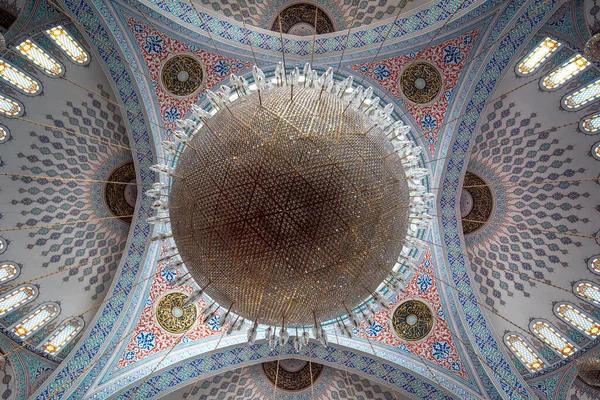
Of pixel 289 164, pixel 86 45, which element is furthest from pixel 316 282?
pixel 86 45

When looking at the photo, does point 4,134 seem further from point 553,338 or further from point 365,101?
point 553,338

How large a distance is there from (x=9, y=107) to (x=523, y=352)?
7.46 meters

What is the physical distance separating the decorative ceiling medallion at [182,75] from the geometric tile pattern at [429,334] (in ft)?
13.2

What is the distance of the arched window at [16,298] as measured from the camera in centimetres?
448

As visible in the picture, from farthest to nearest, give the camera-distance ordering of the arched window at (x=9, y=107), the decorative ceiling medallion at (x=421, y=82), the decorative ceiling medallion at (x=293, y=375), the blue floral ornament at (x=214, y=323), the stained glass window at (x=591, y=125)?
the decorative ceiling medallion at (x=293, y=375), the blue floral ornament at (x=214, y=323), the decorative ceiling medallion at (x=421, y=82), the stained glass window at (x=591, y=125), the arched window at (x=9, y=107)

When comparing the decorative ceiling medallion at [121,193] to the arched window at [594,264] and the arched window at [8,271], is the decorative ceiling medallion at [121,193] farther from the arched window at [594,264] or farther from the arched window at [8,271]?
the arched window at [594,264]

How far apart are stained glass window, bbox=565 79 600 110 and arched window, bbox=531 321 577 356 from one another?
3043mm

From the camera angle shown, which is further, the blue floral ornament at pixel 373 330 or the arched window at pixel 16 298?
the blue floral ornament at pixel 373 330

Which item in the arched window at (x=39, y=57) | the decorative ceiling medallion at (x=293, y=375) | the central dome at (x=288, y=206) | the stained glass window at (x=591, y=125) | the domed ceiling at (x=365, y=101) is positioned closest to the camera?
the central dome at (x=288, y=206)

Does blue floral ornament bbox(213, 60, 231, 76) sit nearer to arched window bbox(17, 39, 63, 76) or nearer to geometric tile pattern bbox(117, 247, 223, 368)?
arched window bbox(17, 39, 63, 76)

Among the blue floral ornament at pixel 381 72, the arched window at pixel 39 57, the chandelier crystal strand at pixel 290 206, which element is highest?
the blue floral ornament at pixel 381 72

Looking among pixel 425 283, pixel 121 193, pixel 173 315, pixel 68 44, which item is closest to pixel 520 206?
pixel 425 283

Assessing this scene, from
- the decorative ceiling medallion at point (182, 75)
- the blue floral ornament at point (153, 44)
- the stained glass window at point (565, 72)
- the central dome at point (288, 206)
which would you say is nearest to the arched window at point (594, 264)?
the stained glass window at point (565, 72)

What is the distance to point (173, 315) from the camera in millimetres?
5082
